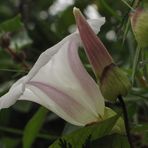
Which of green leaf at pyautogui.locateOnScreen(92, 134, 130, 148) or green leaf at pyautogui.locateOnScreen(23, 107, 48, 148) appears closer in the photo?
green leaf at pyautogui.locateOnScreen(92, 134, 130, 148)

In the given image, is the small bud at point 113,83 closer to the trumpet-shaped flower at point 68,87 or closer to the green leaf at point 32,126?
the trumpet-shaped flower at point 68,87

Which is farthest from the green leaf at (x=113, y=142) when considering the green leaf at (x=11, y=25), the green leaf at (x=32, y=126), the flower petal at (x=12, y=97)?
the green leaf at (x=11, y=25)

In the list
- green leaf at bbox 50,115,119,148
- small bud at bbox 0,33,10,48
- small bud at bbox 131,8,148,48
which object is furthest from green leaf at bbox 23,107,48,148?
small bud at bbox 131,8,148,48

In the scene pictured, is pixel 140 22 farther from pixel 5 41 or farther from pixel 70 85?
pixel 5 41

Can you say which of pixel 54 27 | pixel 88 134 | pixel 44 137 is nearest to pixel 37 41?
pixel 54 27

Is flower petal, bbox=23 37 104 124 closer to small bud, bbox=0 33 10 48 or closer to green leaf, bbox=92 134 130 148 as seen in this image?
green leaf, bbox=92 134 130 148
